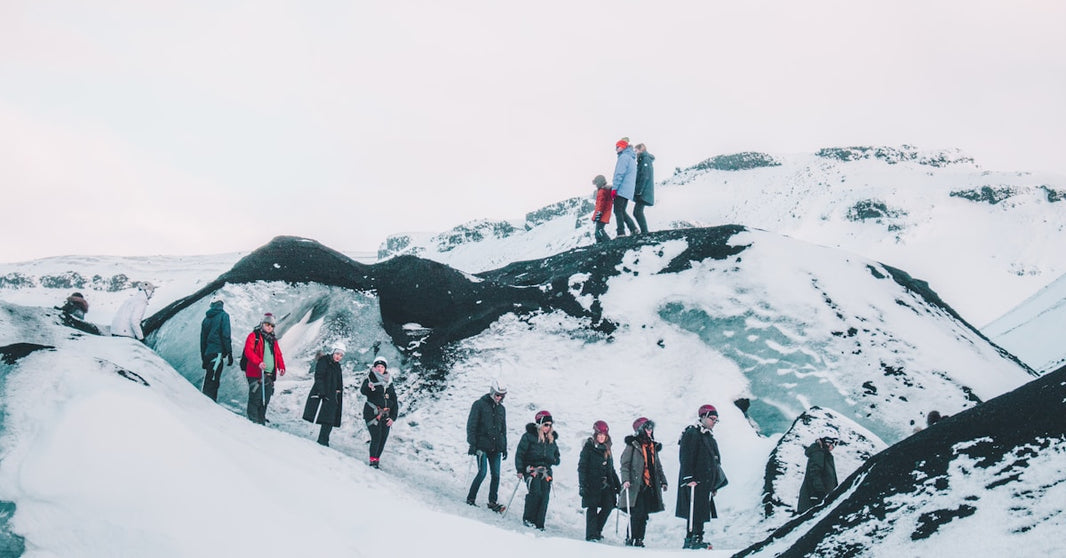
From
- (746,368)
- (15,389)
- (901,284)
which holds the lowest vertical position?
(15,389)

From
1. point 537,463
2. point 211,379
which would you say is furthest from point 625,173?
point 211,379

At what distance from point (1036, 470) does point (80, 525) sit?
652 cm

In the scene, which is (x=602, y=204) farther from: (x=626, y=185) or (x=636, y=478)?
(x=636, y=478)

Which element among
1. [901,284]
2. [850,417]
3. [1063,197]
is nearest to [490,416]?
[850,417]

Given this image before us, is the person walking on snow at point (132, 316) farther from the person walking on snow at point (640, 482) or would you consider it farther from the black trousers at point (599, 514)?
the person walking on snow at point (640, 482)

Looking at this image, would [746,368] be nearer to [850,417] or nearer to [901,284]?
[850,417]

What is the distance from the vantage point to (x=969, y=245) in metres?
52.8

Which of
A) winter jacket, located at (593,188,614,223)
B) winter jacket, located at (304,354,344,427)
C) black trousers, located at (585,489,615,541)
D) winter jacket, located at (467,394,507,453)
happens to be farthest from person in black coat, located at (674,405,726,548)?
winter jacket, located at (593,188,614,223)

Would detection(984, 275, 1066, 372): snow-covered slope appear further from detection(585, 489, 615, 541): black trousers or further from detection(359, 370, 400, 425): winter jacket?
detection(359, 370, 400, 425): winter jacket

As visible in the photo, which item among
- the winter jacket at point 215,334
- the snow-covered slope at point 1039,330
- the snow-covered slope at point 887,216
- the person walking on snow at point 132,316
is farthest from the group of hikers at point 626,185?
the snow-covered slope at point 887,216

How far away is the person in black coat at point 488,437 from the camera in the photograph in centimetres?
1089

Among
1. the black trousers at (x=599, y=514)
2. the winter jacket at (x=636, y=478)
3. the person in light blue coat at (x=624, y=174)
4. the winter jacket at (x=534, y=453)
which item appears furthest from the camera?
the person in light blue coat at (x=624, y=174)

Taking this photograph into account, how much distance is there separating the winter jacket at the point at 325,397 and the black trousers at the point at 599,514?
4.28 m

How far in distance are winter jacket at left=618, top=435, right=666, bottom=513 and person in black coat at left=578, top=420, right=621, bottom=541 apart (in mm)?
254
